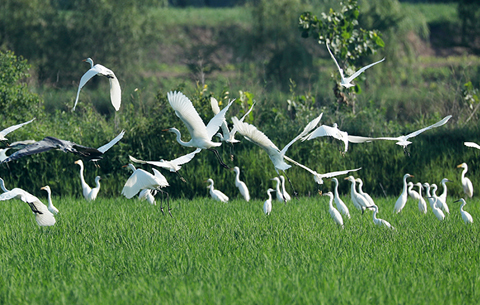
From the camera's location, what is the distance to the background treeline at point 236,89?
35.4ft

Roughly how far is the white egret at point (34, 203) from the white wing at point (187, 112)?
176cm

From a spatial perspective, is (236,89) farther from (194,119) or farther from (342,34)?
(194,119)

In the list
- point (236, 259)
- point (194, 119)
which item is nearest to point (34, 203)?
point (194, 119)

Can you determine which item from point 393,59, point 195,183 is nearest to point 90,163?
point 195,183

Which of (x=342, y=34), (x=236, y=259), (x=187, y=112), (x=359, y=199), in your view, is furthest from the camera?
(x=342, y=34)

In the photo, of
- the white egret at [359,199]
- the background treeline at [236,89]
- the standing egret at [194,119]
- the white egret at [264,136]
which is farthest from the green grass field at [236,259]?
the background treeline at [236,89]

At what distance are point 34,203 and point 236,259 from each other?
2319 mm

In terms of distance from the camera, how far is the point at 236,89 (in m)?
20.0

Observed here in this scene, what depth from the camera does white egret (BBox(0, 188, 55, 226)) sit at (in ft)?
18.9

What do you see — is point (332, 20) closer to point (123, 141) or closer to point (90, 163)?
point (123, 141)

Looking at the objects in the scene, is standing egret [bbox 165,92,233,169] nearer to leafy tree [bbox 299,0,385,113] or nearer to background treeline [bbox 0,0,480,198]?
background treeline [bbox 0,0,480,198]

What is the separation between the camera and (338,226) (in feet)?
22.3

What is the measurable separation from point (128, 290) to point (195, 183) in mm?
6315

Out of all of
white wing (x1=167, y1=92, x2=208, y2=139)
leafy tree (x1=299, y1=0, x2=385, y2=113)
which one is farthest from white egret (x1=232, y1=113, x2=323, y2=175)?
leafy tree (x1=299, y1=0, x2=385, y2=113)
